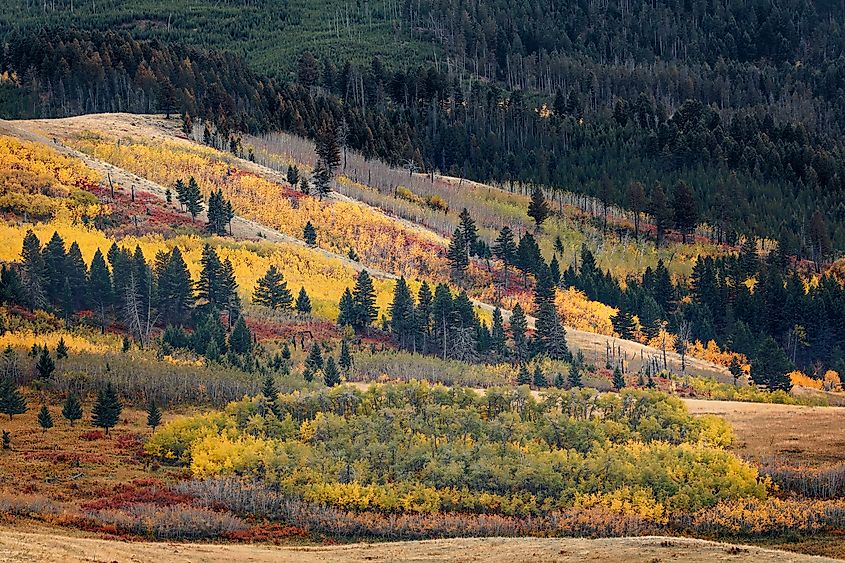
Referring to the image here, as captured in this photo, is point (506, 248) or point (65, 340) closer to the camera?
point (65, 340)

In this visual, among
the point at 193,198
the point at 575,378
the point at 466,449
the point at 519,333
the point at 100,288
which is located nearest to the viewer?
the point at 466,449

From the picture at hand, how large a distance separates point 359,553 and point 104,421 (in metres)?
38.9

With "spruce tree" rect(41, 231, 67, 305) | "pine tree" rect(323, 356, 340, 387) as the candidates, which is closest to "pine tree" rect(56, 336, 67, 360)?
"spruce tree" rect(41, 231, 67, 305)

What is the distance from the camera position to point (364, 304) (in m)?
143

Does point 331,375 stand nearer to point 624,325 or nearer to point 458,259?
point 624,325

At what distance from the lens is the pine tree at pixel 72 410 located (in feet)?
339

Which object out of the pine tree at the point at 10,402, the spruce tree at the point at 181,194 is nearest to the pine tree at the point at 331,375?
the pine tree at the point at 10,402

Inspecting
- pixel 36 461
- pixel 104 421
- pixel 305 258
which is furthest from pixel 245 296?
pixel 36 461

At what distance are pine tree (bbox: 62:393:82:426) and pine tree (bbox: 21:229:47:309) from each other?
29.4 metres

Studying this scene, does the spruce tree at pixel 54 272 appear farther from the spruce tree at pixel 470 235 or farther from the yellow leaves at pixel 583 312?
the spruce tree at pixel 470 235

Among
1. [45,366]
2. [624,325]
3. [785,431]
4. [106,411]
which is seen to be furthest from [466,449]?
[624,325]

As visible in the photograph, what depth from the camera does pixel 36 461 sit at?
9275 cm

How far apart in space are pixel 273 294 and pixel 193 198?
107 feet

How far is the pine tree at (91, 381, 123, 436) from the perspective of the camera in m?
102
